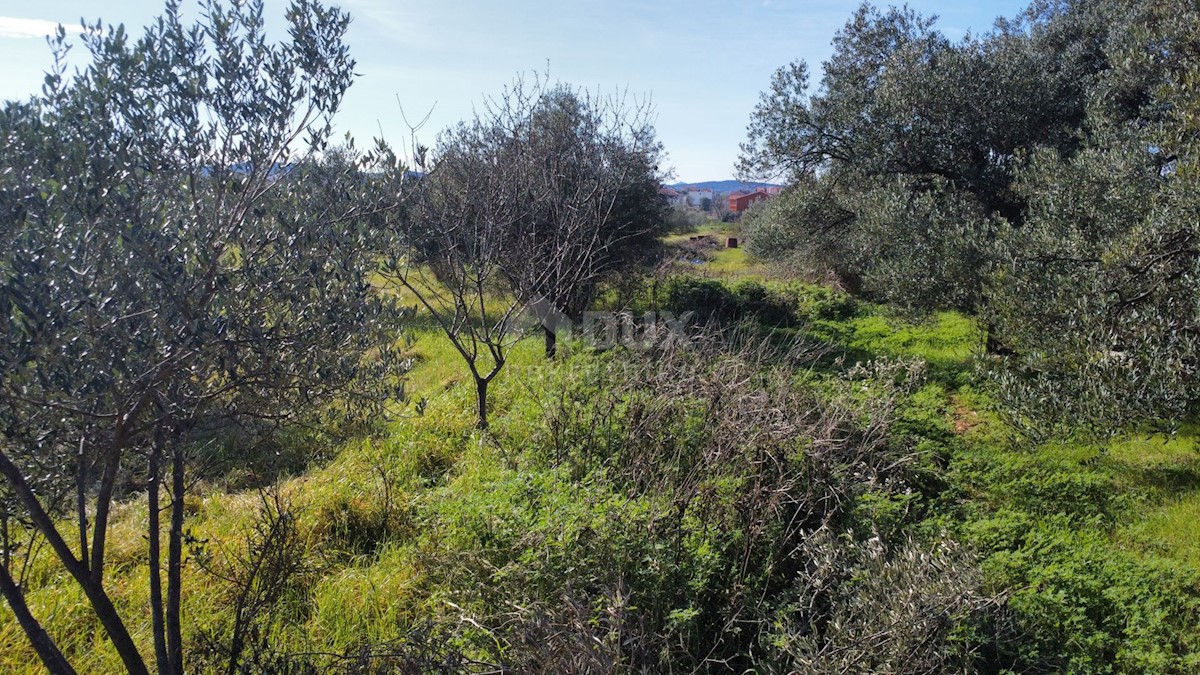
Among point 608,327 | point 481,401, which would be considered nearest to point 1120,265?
point 481,401

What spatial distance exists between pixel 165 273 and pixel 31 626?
58.2 inches

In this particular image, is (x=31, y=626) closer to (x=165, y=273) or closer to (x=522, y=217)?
(x=165, y=273)

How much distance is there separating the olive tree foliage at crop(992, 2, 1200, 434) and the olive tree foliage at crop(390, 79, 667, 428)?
4.45 m

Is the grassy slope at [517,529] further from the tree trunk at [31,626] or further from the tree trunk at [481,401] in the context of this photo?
the tree trunk at [31,626]

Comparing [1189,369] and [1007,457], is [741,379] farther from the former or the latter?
[1189,369]

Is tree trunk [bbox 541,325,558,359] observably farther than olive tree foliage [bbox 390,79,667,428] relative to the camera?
Yes

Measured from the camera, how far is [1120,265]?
15.5 ft

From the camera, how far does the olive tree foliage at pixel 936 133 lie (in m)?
7.80

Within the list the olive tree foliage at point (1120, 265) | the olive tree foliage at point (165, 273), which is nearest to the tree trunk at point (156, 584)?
the olive tree foliage at point (165, 273)

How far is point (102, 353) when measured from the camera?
6.92 feet

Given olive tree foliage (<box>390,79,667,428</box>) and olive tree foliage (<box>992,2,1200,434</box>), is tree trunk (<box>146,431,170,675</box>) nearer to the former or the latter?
olive tree foliage (<box>390,79,667,428</box>)

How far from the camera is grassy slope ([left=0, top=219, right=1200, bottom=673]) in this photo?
395 cm

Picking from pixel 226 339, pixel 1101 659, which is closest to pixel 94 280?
pixel 226 339

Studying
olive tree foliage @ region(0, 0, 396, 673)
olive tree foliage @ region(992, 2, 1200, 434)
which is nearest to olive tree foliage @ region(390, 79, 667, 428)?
olive tree foliage @ region(0, 0, 396, 673)
